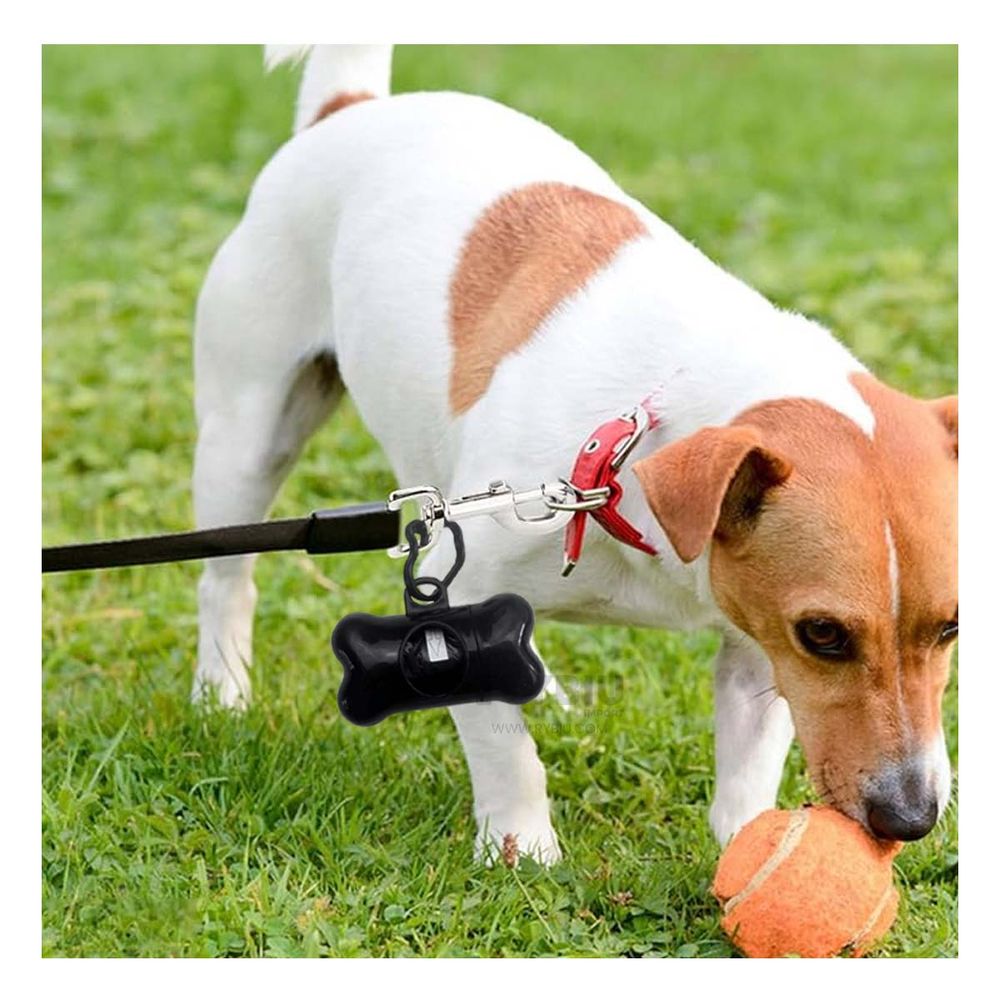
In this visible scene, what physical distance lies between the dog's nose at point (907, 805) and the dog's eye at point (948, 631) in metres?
0.26

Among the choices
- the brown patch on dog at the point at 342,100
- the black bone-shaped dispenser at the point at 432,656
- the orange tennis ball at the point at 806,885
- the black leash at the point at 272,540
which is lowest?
the orange tennis ball at the point at 806,885

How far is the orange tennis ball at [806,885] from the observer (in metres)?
3.22

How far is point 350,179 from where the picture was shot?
177 inches

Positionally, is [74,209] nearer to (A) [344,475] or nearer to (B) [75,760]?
(A) [344,475]

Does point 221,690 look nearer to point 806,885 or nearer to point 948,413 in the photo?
point 806,885

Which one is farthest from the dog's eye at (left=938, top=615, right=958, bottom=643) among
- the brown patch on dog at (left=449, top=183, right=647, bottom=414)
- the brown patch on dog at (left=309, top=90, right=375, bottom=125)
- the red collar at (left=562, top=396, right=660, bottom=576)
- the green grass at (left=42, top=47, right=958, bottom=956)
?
the brown patch on dog at (left=309, top=90, right=375, bottom=125)

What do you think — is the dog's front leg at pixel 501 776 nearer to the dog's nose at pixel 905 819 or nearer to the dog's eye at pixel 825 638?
the dog's eye at pixel 825 638

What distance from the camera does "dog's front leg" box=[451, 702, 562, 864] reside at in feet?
12.4

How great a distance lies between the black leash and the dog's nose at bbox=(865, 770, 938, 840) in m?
1.06

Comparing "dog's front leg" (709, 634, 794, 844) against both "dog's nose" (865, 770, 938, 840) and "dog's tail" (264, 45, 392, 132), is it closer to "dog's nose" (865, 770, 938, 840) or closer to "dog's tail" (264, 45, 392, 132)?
"dog's nose" (865, 770, 938, 840)

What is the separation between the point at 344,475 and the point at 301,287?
1.62 meters

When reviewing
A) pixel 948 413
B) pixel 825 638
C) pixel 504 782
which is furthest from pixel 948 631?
pixel 504 782

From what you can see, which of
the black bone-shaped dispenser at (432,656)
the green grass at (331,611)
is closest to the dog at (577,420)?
the green grass at (331,611)

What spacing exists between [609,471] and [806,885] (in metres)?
0.88
